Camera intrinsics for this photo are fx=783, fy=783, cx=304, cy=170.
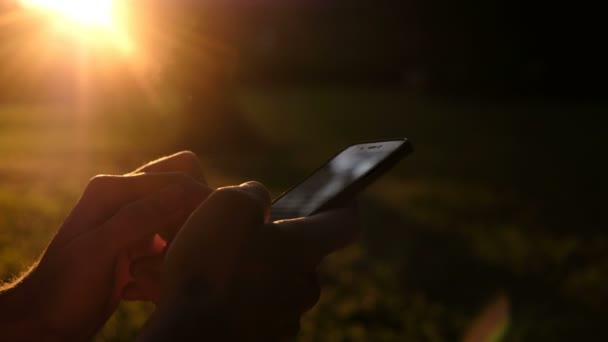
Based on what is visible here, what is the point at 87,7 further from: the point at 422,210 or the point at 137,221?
the point at 137,221

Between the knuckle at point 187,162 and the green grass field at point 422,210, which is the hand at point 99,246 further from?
the green grass field at point 422,210

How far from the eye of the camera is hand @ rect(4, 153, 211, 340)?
5.40 feet

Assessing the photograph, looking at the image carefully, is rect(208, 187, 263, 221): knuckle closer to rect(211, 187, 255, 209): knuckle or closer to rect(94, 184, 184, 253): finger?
rect(211, 187, 255, 209): knuckle

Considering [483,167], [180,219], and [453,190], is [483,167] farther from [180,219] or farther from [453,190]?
[180,219]

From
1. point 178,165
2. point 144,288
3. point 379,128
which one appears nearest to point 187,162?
point 178,165

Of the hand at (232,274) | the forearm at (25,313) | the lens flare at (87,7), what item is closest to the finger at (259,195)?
the hand at (232,274)

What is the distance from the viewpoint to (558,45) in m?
25.1

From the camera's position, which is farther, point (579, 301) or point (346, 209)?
point (579, 301)

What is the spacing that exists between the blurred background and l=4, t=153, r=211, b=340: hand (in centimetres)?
249

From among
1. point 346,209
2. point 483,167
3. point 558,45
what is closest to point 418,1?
point 558,45

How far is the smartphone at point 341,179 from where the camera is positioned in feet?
5.93

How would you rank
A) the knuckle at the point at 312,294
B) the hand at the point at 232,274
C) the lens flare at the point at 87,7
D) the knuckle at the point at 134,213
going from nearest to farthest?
the hand at the point at 232,274
the knuckle at the point at 312,294
the knuckle at the point at 134,213
the lens flare at the point at 87,7

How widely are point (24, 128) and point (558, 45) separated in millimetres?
17076

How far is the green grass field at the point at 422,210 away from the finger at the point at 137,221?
8.58 ft
